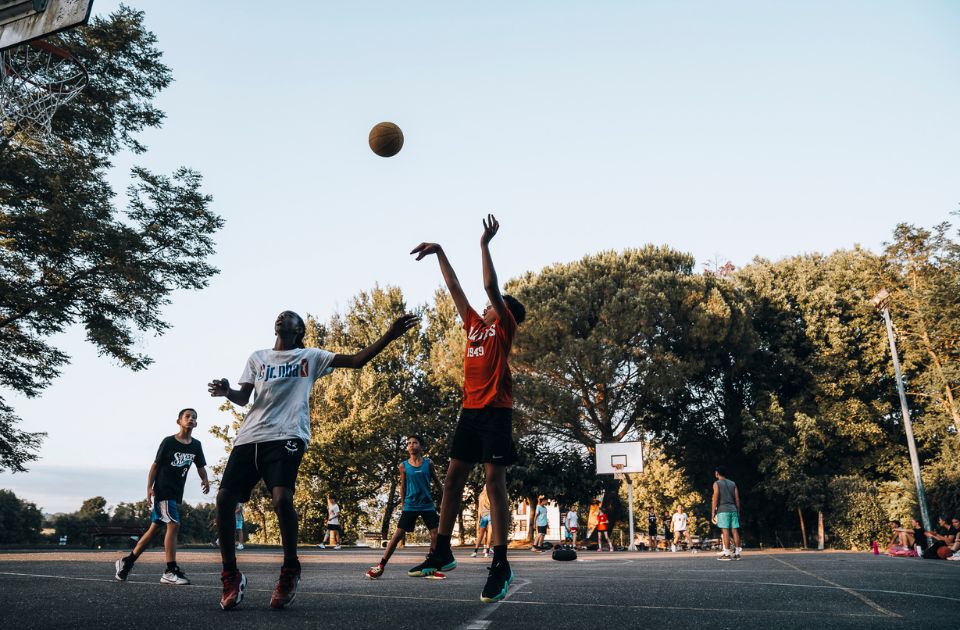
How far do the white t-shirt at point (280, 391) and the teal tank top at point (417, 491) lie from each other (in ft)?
15.7

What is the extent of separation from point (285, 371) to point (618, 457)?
79.0 ft

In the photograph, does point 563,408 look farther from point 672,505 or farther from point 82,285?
point 672,505

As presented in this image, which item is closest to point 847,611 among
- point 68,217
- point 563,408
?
point 68,217

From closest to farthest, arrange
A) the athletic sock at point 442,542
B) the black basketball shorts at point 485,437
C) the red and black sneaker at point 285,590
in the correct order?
1. the red and black sneaker at point 285,590
2. the black basketball shorts at point 485,437
3. the athletic sock at point 442,542

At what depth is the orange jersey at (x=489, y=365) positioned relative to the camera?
5.09 meters

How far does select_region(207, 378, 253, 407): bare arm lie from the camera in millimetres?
4715

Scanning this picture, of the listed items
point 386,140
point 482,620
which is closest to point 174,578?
point 482,620

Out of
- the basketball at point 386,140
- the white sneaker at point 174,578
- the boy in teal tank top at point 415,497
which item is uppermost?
the basketball at point 386,140

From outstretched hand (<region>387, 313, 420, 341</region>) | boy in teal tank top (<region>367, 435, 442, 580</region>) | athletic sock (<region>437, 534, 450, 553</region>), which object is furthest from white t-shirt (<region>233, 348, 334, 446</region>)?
boy in teal tank top (<region>367, 435, 442, 580</region>)

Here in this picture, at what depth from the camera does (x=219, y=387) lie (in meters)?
4.73

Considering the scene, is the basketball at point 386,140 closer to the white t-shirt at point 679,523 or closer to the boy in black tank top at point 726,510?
Result: the boy in black tank top at point 726,510

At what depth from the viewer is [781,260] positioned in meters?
33.6

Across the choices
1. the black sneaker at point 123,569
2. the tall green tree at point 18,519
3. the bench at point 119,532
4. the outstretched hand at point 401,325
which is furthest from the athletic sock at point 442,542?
the tall green tree at point 18,519

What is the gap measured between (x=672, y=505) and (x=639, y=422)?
88.8 feet
